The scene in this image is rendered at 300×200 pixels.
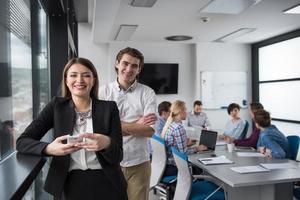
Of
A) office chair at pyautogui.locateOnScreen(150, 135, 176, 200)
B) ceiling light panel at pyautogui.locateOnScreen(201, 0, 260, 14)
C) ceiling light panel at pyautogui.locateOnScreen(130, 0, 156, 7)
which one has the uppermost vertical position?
ceiling light panel at pyautogui.locateOnScreen(130, 0, 156, 7)

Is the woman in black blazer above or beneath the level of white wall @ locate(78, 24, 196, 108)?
beneath

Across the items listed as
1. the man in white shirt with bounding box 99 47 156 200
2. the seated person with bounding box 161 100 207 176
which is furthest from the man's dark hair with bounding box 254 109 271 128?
the man in white shirt with bounding box 99 47 156 200

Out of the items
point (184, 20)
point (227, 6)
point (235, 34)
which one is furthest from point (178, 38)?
point (227, 6)

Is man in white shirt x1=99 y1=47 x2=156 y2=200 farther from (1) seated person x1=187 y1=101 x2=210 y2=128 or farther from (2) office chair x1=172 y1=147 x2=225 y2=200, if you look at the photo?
(1) seated person x1=187 y1=101 x2=210 y2=128

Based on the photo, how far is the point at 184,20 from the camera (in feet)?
15.8

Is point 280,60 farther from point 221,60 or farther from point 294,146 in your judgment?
point 294,146

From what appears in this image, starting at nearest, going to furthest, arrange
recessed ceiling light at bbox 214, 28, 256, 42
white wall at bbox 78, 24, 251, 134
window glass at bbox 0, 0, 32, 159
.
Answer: window glass at bbox 0, 0, 32, 159 < recessed ceiling light at bbox 214, 28, 256, 42 < white wall at bbox 78, 24, 251, 134

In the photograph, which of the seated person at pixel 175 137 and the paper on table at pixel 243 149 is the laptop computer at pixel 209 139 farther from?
the paper on table at pixel 243 149

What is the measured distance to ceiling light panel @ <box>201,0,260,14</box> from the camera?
375 cm

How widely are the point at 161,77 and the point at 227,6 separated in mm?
3163

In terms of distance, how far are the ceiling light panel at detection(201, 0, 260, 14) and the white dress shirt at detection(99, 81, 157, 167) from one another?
2.18m

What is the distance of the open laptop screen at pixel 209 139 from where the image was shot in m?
3.97

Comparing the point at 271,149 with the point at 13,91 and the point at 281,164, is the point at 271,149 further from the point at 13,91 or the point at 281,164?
the point at 13,91

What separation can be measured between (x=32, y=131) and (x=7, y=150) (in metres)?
0.27
